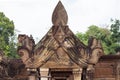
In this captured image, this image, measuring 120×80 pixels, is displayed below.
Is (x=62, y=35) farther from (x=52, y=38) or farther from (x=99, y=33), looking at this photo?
(x=99, y=33)

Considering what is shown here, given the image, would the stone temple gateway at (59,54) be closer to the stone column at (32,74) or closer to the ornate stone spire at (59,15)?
the stone column at (32,74)

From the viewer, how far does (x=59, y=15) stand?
12594mm

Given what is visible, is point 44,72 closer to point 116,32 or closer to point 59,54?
point 59,54

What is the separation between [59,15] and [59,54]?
138cm

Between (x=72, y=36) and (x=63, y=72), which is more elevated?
(x=72, y=36)

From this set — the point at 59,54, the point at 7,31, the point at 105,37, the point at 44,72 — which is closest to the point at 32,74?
the point at 44,72

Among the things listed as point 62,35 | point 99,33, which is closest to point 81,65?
point 62,35

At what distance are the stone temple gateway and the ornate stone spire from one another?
0.67 ft

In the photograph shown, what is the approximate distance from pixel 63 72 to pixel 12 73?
7.36 ft

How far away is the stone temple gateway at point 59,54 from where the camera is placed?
12.0 metres

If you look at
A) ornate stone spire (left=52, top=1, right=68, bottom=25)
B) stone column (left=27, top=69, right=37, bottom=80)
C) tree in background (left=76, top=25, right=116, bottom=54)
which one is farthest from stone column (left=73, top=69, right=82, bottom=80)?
tree in background (left=76, top=25, right=116, bottom=54)

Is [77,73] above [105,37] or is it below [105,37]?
below

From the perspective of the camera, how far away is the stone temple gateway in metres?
12.0

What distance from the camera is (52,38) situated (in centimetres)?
1223
